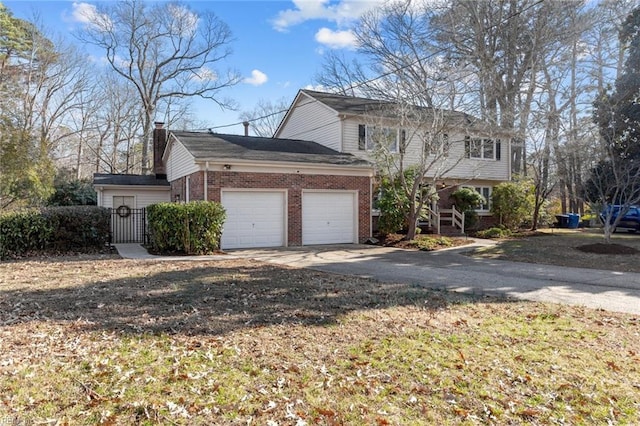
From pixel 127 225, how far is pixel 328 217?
921 cm

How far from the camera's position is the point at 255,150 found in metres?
15.8

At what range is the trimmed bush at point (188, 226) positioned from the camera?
12508 mm

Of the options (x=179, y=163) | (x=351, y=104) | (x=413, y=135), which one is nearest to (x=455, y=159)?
(x=351, y=104)

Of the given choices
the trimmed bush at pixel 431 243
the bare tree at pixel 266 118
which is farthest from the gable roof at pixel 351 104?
the bare tree at pixel 266 118

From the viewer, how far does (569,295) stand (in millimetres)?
7453

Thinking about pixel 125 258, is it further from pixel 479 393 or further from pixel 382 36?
pixel 382 36

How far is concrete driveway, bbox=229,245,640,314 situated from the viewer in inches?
292

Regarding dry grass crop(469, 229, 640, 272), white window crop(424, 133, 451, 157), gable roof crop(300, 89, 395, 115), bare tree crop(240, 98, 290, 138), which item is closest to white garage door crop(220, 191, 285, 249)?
white window crop(424, 133, 451, 157)

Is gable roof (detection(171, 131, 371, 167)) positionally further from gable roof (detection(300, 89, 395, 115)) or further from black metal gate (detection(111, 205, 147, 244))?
black metal gate (detection(111, 205, 147, 244))

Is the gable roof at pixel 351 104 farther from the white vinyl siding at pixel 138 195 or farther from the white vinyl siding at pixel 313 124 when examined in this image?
the white vinyl siding at pixel 138 195

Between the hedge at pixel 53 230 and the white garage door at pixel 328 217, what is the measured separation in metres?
6.70

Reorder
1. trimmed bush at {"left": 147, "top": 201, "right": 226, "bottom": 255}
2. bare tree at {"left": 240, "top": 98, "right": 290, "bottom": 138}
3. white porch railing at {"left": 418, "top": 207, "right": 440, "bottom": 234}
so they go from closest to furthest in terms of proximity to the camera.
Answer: trimmed bush at {"left": 147, "top": 201, "right": 226, "bottom": 255} < white porch railing at {"left": 418, "top": 207, "right": 440, "bottom": 234} < bare tree at {"left": 240, "top": 98, "right": 290, "bottom": 138}

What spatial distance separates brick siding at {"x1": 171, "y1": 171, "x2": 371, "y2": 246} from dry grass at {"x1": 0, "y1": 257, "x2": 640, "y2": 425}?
7056mm

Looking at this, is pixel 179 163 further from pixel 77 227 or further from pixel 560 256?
pixel 560 256
